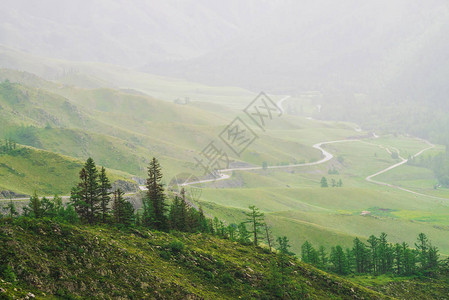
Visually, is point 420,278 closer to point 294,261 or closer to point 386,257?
point 386,257

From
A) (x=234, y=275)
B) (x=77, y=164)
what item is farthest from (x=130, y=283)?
(x=77, y=164)

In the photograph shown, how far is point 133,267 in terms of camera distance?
42.6 metres

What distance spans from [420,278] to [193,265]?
180ft

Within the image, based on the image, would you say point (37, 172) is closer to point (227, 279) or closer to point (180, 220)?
point (180, 220)

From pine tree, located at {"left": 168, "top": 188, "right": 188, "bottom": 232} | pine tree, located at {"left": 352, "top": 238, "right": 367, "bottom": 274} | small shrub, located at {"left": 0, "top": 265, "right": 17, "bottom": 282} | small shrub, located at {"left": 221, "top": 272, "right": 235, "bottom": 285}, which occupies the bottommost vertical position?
pine tree, located at {"left": 352, "top": 238, "right": 367, "bottom": 274}

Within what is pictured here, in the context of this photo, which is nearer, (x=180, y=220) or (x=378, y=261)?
(x=180, y=220)

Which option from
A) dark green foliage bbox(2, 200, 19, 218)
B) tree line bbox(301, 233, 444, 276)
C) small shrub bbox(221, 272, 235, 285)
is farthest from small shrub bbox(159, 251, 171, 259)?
tree line bbox(301, 233, 444, 276)

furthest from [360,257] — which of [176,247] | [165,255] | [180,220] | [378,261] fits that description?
[165,255]

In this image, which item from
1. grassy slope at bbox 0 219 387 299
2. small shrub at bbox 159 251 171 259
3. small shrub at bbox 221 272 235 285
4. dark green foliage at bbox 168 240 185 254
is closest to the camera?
grassy slope at bbox 0 219 387 299

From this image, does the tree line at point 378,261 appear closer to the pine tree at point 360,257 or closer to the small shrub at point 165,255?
the pine tree at point 360,257

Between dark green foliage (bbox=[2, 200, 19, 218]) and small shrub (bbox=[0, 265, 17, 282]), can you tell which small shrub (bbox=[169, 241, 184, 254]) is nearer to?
small shrub (bbox=[0, 265, 17, 282])

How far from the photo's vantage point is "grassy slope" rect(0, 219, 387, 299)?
34.8 m

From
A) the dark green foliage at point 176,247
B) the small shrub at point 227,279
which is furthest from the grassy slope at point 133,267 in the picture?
the dark green foliage at point 176,247

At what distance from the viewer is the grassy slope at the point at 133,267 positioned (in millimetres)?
34781
